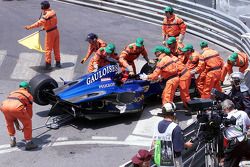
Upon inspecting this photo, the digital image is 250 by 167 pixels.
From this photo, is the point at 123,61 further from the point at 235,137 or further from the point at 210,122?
the point at 210,122

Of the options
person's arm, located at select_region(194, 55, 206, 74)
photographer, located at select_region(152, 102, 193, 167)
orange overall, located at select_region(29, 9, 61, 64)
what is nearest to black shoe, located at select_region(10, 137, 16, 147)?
photographer, located at select_region(152, 102, 193, 167)

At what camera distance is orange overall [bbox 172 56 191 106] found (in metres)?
13.6

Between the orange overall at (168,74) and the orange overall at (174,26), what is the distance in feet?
11.0

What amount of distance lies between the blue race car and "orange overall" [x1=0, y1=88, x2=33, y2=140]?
3.44ft

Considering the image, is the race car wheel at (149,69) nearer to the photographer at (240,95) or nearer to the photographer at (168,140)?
the photographer at (240,95)

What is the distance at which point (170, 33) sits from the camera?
1658 cm

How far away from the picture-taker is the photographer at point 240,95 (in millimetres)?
11078

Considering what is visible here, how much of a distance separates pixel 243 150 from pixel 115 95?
13.2ft

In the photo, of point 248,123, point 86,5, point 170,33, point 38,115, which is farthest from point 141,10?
point 248,123

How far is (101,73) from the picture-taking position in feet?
42.9

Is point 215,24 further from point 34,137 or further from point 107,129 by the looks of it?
point 34,137

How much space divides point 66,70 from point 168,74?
4.29m

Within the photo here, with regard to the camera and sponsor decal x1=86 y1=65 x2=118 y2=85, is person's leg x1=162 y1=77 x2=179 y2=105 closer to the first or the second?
sponsor decal x1=86 y1=65 x2=118 y2=85

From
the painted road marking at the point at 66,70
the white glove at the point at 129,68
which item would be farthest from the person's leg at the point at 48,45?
the white glove at the point at 129,68
